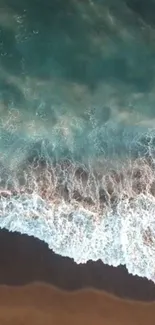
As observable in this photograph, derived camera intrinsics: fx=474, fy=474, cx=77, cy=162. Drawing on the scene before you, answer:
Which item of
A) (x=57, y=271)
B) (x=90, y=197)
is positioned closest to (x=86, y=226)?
(x=90, y=197)

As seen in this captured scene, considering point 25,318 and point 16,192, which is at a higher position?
point 16,192

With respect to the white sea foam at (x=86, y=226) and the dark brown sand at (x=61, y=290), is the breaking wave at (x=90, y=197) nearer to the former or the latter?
the white sea foam at (x=86, y=226)

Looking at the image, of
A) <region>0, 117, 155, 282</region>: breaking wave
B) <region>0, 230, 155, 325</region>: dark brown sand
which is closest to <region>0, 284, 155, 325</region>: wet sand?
<region>0, 230, 155, 325</region>: dark brown sand

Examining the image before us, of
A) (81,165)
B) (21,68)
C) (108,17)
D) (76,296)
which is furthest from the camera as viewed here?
(76,296)

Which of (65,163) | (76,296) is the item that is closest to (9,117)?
(65,163)

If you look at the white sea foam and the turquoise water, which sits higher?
the turquoise water

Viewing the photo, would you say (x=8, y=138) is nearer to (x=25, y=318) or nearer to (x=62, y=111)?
(x=62, y=111)

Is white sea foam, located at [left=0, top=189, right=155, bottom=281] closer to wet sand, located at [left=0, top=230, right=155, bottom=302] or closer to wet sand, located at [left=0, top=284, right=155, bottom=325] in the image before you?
wet sand, located at [left=0, top=230, right=155, bottom=302]
